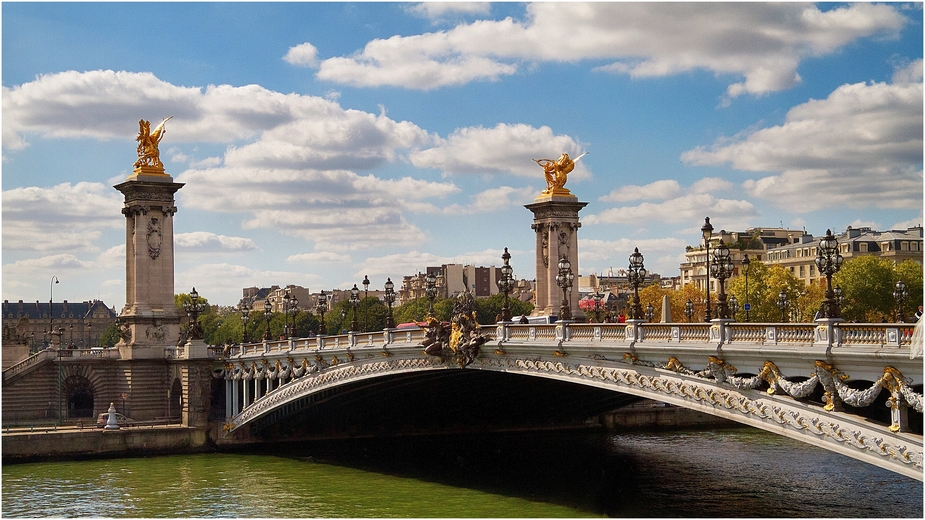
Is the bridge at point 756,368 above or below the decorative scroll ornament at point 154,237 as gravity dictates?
below

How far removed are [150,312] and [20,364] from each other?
22.3 feet

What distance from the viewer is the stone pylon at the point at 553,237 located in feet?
235

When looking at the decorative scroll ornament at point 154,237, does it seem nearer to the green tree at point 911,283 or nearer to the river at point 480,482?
the river at point 480,482

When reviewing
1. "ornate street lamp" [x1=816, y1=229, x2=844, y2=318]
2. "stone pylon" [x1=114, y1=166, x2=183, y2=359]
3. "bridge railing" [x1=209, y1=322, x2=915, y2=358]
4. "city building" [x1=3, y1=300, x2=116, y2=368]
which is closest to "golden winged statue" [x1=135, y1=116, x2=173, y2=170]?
"stone pylon" [x1=114, y1=166, x2=183, y2=359]

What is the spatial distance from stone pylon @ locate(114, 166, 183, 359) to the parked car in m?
3.79

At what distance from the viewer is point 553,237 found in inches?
2820

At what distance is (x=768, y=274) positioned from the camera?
278ft

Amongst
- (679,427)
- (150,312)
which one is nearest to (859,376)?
(679,427)

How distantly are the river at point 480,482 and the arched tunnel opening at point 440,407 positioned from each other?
47.2 inches

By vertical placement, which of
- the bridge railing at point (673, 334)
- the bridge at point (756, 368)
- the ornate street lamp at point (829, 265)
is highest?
the ornate street lamp at point (829, 265)

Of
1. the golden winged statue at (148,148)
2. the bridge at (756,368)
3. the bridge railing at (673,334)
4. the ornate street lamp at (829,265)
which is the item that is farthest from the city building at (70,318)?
the ornate street lamp at (829,265)

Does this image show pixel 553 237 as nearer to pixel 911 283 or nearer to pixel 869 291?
pixel 869 291

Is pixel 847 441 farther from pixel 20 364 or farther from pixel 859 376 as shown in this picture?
pixel 20 364

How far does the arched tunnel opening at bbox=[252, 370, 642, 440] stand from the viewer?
164ft
